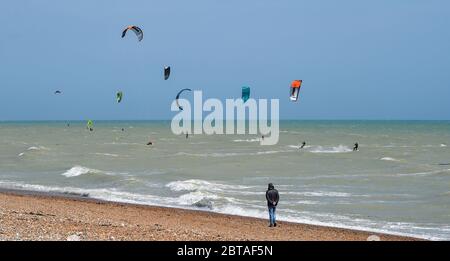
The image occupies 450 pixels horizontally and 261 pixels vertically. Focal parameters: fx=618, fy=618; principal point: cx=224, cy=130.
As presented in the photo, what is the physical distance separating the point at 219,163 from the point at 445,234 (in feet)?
69.2

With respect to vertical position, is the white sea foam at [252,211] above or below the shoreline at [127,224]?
below

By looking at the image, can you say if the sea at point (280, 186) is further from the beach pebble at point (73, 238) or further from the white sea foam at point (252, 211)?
the beach pebble at point (73, 238)

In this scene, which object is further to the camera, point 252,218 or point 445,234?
point 252,218

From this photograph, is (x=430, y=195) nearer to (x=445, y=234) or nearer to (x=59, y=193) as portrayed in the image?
(x=445, y=234)

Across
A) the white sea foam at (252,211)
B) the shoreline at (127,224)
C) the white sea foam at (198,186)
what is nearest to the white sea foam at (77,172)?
the white sea foam at (252,211)

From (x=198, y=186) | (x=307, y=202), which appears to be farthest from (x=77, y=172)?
(x=307, y=202)

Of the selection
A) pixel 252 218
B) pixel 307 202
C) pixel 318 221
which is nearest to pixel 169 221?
pixel 252 218

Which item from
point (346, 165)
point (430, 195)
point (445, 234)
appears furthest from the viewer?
point (346, 165)

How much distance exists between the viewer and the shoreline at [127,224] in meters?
10.3

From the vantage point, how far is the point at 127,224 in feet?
41.7

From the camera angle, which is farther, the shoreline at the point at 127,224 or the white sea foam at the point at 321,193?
the white sea foam at the point at 321,193

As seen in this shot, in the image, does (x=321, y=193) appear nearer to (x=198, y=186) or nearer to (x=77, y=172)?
(x=198, y=186)

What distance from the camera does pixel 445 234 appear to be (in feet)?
46.6
